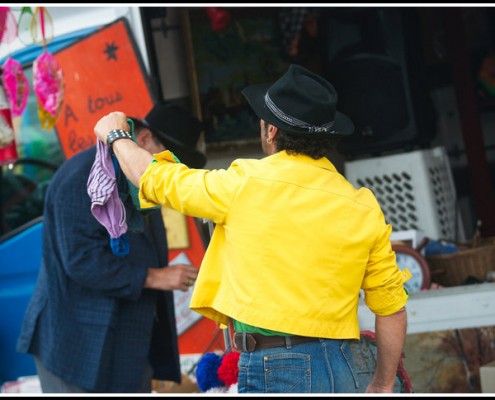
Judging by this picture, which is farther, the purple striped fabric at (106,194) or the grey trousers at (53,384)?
the grey trousers at (53,384)

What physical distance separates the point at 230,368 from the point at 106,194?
78 cm

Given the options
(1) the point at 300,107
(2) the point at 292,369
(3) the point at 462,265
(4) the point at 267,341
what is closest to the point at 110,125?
(1) the point at 300,107

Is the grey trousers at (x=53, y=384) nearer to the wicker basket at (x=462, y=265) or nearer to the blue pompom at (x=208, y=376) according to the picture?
the blue pompom at (x=208, y=376)

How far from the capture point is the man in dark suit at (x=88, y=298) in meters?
3.40

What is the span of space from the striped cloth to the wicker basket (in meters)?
2.27

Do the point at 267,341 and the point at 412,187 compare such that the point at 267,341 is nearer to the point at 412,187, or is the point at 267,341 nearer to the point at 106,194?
the point at 106,194

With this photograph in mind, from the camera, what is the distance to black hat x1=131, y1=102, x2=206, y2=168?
12.7 feet

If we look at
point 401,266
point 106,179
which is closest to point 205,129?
point 401,266

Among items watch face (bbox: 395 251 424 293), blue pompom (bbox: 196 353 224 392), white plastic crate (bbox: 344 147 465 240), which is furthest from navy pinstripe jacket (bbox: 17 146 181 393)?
white plastic crate (bbox: 344 147 465 240)

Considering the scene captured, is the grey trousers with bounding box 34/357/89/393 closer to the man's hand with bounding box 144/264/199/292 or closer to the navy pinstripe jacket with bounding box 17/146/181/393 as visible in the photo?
the navy pinstripe jacket with bounding box 17/146/181/393

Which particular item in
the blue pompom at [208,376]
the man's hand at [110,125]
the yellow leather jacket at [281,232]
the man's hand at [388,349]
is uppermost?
the man's hand at [110,125]

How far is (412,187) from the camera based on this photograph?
16.2 ft

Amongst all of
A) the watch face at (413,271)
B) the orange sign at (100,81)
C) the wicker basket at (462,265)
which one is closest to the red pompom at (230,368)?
the watch face at (413,271)

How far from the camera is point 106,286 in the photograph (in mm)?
3420
